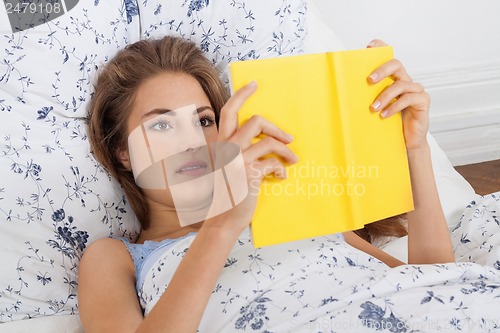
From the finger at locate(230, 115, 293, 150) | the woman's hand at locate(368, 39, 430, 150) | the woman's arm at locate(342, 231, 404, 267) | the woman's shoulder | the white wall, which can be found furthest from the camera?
the white wall

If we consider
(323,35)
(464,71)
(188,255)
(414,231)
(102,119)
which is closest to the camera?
(188,255)

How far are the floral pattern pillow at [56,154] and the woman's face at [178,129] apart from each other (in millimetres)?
106

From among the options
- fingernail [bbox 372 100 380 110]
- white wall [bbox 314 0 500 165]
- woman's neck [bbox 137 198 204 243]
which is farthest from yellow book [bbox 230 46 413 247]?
white wall [bbox 314 0 500 165]

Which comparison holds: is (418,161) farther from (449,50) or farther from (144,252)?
(449,50)

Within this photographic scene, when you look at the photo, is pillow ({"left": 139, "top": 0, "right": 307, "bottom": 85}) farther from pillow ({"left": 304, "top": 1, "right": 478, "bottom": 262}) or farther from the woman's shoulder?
the woman's shoulder

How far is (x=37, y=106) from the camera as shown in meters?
1.17

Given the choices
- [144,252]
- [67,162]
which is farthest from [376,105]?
[67,162]

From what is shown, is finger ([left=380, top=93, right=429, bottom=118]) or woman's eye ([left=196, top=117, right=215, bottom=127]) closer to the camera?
finger ([left=380, top=93, right=429, bottom=118])

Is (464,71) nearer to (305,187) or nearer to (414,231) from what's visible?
(414,231)

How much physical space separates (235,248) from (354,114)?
0.32m

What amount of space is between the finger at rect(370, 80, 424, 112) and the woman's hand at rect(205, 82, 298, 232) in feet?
0.51

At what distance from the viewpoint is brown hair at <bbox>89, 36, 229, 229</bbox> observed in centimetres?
119

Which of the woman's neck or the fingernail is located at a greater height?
the fingernail

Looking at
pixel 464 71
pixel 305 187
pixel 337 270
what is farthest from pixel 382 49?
pixel 464 71
